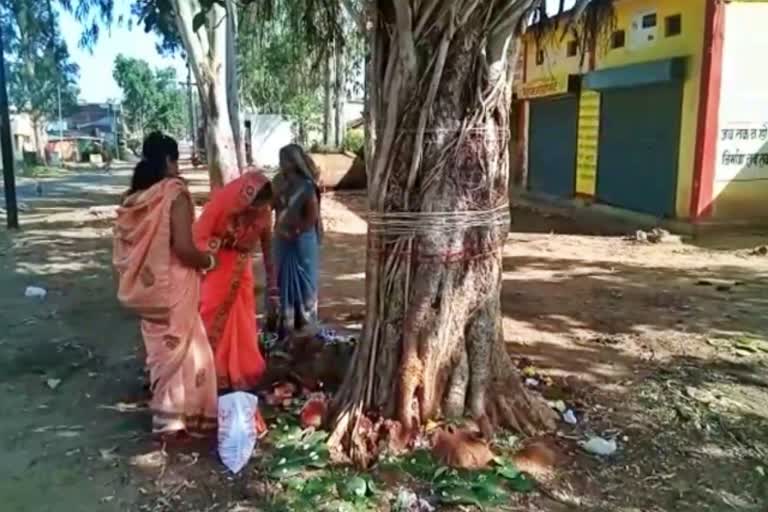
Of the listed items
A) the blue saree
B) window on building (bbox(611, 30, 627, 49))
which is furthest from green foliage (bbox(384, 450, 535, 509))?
window on building (bbox(611, 30, 627, 49))

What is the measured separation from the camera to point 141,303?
330 centimetres

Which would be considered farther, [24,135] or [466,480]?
[24,135]

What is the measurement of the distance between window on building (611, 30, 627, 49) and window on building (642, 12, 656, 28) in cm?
55

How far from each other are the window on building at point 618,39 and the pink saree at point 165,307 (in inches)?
395

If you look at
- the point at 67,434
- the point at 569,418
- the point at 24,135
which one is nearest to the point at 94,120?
the point at 24,135

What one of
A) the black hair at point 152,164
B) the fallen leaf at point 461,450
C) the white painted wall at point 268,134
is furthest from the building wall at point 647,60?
the white painted wall at point 268,134

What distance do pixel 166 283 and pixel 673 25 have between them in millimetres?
9285

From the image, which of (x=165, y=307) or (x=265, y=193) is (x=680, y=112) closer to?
(x=265, y=193)

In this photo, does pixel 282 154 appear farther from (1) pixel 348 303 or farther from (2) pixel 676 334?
(2) pixel 676 334

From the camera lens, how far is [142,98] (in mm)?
59812

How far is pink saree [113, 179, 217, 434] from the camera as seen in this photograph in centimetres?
322

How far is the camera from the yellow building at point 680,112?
31.0ft

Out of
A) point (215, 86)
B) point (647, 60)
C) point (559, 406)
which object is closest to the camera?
point (559, 406)

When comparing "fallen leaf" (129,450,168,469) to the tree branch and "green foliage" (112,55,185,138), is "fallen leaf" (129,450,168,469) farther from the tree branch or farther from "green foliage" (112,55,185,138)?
"green foliage" (112,55,185,138)
